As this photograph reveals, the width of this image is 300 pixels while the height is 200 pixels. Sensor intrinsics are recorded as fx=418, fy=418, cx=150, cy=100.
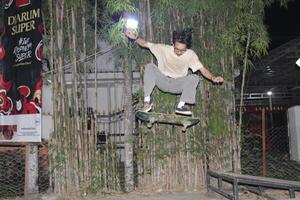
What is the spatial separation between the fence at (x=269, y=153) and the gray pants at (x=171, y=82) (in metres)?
2.06

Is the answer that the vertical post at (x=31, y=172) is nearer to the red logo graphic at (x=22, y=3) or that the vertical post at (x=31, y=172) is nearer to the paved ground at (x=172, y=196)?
the paved ground at (x=172, y=196)

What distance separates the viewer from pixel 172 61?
21.2 ft

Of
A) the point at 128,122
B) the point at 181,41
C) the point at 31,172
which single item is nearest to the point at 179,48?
the point at 181,41

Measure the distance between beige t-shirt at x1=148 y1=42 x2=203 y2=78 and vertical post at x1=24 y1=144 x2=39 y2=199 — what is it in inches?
104

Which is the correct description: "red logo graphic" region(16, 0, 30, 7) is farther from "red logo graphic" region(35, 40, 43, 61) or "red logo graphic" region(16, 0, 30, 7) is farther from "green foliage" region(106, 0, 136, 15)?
"green foliage" region(106, 0, 136, 15)

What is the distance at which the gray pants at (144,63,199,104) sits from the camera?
6484 millimetres

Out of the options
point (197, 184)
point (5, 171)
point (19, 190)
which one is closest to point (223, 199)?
point (197, 184)

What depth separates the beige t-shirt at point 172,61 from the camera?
647 centimetres

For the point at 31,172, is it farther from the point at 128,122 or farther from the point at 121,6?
the point at 121,6

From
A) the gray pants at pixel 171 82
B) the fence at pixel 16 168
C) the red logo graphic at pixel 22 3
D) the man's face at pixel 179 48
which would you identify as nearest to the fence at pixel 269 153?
the gray pants at pixel 171 82

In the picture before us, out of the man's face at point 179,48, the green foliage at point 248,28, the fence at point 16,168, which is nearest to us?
the man's face at point 179,48

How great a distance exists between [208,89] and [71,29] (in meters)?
2.67

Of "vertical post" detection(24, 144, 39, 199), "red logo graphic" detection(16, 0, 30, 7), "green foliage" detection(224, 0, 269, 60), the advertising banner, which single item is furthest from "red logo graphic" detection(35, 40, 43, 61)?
"green foliage" detection(224, 0, 269, 60)

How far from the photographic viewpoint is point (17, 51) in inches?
287
